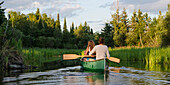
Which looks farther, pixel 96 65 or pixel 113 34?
pixel 113 34

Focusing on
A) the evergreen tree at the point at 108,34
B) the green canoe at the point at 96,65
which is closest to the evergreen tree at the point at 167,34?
the evergreen tree at the point at 108,34

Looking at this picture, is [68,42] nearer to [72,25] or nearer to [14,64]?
[72,25]

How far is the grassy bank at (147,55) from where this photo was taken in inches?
711

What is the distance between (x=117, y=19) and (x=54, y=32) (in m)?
16.4

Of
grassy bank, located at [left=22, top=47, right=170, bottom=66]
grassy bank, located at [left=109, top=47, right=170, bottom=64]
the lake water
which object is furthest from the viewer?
grassy bank, located at [left=109, top=47, right=170, bottom=64]

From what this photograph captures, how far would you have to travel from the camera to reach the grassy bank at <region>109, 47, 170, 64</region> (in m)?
18.0

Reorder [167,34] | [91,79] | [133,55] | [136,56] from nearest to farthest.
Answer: [91,79] < [136,56] < [133,55] < [167,34]

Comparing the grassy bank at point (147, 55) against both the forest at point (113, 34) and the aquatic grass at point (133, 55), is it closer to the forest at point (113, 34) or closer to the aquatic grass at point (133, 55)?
the aquatic grass at point (133, 55)

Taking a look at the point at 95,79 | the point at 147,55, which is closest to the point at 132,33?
the point at 147,55

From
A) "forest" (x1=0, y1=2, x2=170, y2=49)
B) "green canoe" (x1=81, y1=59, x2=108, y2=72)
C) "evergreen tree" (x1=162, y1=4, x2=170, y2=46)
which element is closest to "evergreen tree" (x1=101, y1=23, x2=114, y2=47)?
"forest" (x1=0, y1=2, x2=170, y2=49)

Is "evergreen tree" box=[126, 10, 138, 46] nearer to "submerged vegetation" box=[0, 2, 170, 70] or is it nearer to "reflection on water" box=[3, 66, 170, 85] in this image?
"submerged vegetation" box=[0, 2, 170, 70]

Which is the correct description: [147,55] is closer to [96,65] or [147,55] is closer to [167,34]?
[96,65]

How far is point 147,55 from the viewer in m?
20.1

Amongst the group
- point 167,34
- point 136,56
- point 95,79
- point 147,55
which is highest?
point 167,34
